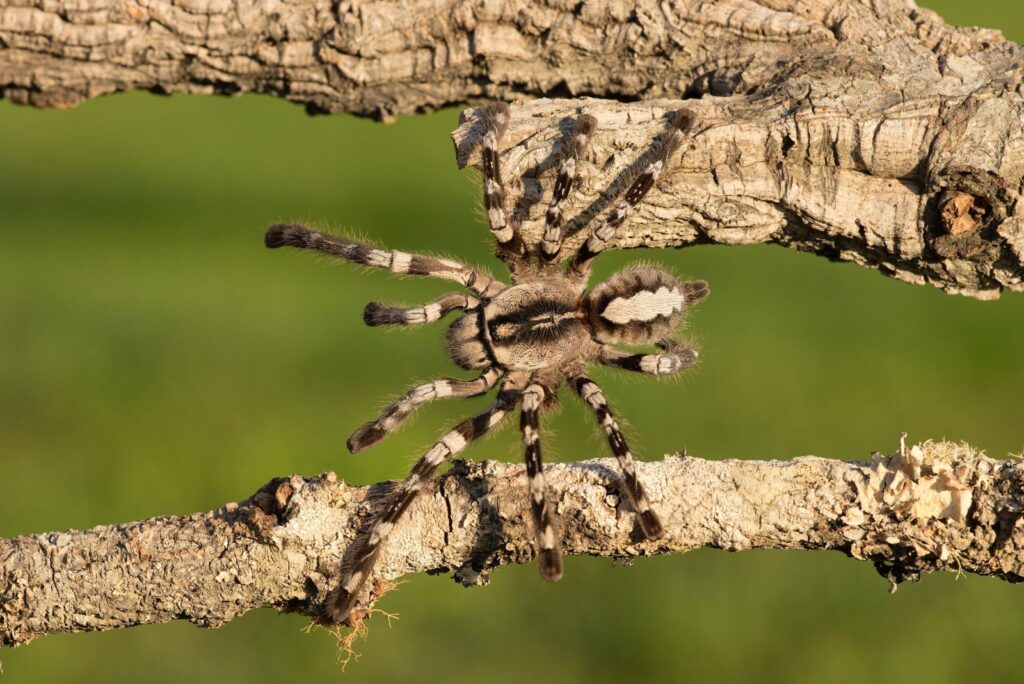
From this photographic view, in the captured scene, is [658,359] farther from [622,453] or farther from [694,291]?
[622,453]

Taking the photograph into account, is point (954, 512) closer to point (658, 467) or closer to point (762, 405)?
point (658, 467)

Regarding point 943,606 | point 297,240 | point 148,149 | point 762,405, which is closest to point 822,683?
point 943,606

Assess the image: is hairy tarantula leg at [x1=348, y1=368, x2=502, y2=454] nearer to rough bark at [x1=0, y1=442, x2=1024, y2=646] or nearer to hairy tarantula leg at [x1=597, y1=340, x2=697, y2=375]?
hairy tarantula leg at [x1=597, y1=340, x2=697, y2=375]

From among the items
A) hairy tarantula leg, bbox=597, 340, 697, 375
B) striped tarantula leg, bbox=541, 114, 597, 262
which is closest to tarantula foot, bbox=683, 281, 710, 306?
hairy tarantula leg, bbox=597, 340, 697, 375

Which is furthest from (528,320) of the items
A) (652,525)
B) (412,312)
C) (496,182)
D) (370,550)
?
(652,525)

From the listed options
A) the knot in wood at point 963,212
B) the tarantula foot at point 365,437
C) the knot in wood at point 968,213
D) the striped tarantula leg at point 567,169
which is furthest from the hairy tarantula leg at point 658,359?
the knot in wood at point 963,212
